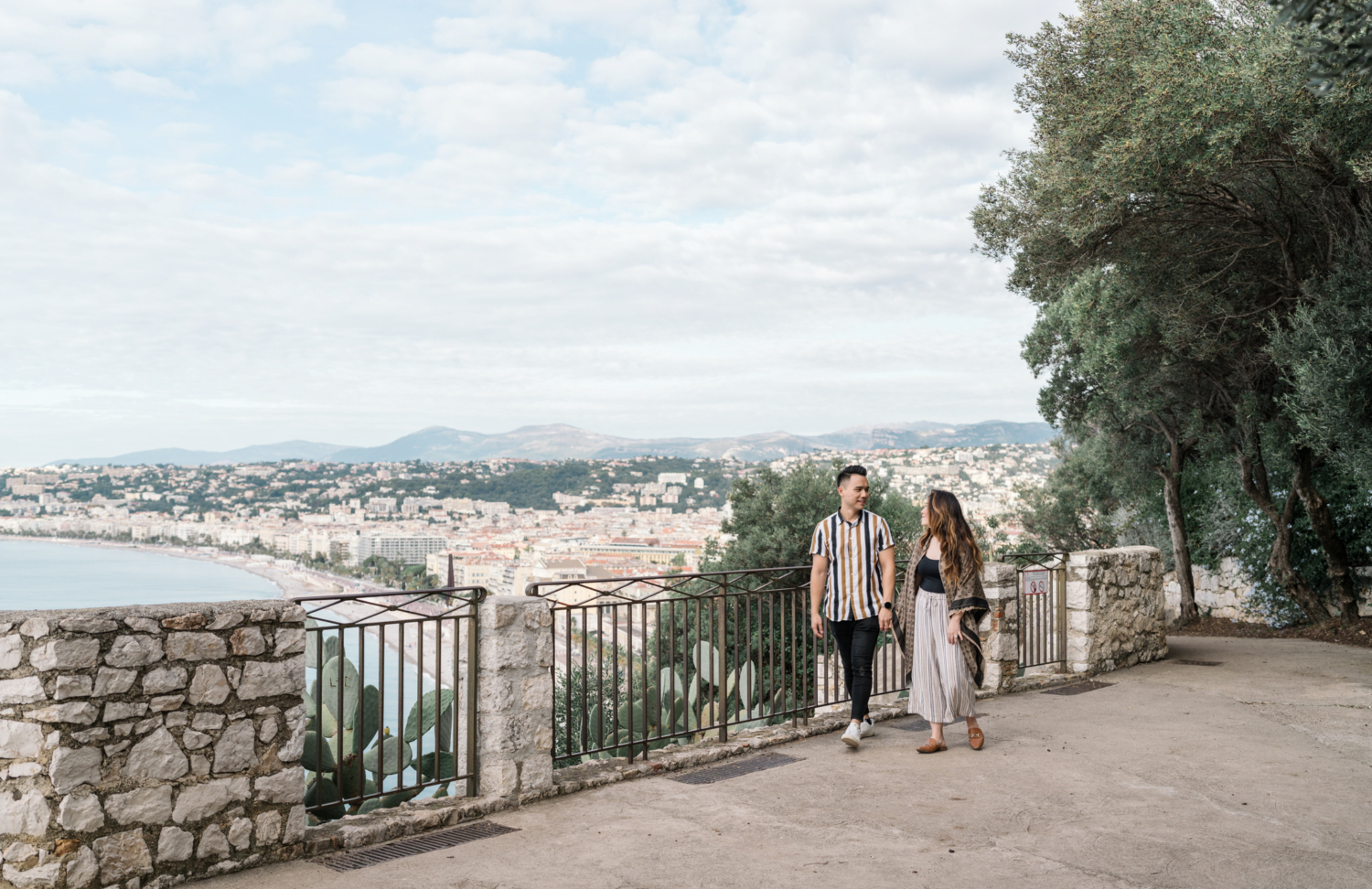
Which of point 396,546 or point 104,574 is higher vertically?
Result: point 396,546

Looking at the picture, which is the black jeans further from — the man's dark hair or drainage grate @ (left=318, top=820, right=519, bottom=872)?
drainage grate @ (left=318, top=820, right=519, bottom=872)

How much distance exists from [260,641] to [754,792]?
2815 millimetres

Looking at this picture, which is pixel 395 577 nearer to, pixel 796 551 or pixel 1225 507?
pixel 796 551

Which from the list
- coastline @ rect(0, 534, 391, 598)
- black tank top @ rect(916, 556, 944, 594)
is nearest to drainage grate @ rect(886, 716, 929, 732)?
black tank top @ rect(916, 556, 944, 594)

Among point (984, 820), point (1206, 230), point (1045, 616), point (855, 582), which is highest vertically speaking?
point (1206, 230)

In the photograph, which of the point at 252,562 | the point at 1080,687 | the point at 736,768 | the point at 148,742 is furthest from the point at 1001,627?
the point at 252,562

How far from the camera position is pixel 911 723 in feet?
24.0

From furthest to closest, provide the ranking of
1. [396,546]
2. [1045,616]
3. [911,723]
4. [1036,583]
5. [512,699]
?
[396,546], [1045,616], [1036,583], [911,723], [512,699]

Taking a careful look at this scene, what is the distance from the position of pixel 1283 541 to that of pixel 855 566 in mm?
11283

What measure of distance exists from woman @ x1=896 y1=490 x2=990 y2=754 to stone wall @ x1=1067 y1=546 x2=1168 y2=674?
12.7 feet

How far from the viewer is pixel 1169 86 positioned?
362 inches

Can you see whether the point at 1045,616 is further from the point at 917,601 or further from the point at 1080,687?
the point at 917,601

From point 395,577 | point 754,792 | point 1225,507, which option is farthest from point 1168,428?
point 395,577

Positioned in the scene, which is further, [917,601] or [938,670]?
[917,601]
